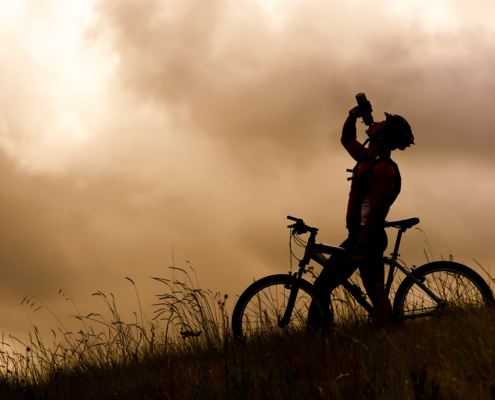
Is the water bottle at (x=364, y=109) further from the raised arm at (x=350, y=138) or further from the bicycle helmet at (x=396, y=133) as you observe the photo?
the bicycle helmet at (x=396, y=133)

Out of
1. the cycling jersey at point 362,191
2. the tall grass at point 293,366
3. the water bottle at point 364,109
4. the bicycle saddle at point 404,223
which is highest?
the water bottle at point 364,109

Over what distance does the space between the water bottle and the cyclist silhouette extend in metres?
0.16

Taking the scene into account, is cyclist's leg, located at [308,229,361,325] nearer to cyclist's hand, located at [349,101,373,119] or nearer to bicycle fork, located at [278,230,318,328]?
bicycle fork, located at [278,230,318,328]

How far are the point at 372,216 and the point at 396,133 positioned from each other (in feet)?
3.33

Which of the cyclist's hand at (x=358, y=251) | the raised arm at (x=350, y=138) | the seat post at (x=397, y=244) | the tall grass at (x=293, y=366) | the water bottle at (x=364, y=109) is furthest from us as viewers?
the raised arm at (x=350, y=138)

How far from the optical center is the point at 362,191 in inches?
199

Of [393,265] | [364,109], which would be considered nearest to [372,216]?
[393,265]

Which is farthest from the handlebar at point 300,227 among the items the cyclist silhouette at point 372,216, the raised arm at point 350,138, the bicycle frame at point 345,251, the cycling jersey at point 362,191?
the raised arm at point 350,138

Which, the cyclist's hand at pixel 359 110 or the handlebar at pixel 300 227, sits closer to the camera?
the handlebar at pixel 300 227

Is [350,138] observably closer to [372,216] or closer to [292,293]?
[372,216]

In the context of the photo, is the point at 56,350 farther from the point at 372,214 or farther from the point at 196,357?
the point at 372,214

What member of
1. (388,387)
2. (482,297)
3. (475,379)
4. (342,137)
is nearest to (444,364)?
(475,379)

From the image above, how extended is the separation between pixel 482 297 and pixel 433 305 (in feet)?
1.67

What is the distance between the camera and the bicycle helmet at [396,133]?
16.5 feet
